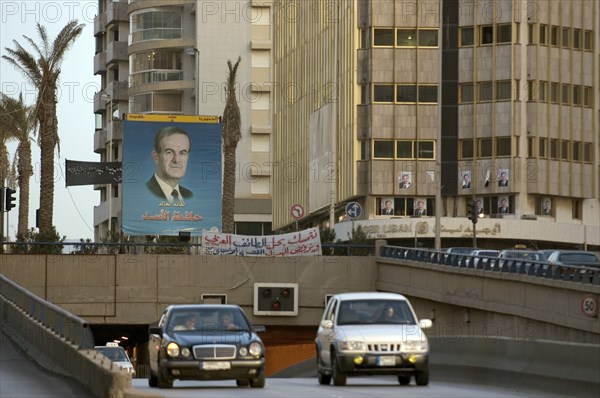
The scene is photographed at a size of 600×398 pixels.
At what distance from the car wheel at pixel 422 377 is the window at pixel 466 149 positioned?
63581 millimetres

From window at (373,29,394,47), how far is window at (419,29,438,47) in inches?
63.6

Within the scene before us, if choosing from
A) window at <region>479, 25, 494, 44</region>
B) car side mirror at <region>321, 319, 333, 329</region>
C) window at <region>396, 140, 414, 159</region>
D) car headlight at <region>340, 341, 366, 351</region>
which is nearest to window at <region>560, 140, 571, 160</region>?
window at <region>479, 25, 494, 44</region>

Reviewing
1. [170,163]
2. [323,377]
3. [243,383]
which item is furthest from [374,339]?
[170,163]

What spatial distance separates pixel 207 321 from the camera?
2712cm

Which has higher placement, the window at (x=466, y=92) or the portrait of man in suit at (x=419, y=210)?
the window at (x=466, y=92)

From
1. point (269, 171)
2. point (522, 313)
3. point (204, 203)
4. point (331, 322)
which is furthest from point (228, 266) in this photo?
point (269, 171)

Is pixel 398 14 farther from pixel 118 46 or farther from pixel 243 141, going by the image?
pixel 118 46

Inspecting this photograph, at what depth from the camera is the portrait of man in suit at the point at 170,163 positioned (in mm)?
69250

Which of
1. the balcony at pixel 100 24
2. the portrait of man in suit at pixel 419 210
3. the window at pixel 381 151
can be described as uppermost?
the balcony at pixel 100 24

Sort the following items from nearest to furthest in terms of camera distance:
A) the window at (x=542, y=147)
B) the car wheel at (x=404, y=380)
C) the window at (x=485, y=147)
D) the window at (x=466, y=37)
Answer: the car wheel at (x=404, y=380)
the window at (x=542, y=147)
the window at (x=485, y=147)
the window at (x=466, y=37)

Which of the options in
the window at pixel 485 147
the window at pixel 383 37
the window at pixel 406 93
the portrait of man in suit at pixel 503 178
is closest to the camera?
the portrait of man in suit at pixel 503 178

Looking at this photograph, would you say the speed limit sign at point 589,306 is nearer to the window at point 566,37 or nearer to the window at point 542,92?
the window at point 542,92

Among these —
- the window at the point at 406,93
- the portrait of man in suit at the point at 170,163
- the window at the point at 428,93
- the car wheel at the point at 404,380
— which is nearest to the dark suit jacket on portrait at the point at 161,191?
the portrait of man in suit at the point at 170,163

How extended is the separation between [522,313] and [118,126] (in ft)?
252
